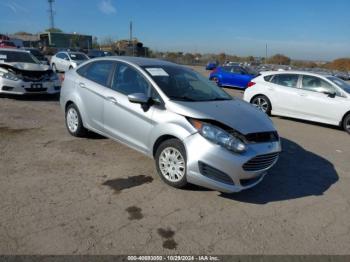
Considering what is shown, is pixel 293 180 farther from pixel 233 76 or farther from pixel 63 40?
pixel 63 40

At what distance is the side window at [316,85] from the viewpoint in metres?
9.49

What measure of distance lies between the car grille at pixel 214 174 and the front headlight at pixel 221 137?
0.31 meters

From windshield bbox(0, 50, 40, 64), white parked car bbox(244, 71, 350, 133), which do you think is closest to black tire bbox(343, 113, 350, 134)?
white parked car bbox(244, 71, 350, 133)

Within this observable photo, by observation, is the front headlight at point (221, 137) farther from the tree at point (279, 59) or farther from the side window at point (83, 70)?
the tree at point (279, 59)

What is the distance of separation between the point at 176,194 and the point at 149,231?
0.94 metres

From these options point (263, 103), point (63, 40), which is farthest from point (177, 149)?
point (63, 40)

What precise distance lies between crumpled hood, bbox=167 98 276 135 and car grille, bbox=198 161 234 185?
595mm

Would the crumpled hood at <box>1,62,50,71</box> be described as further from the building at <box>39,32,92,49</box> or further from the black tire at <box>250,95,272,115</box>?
the building at <box>39,32,92,49</box>

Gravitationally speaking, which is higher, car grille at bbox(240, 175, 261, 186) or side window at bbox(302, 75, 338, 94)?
side window at bbox(302, 75, 338, 94)

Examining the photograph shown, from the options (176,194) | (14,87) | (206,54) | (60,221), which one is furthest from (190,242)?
(206,54)

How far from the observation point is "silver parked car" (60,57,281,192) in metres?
4.13

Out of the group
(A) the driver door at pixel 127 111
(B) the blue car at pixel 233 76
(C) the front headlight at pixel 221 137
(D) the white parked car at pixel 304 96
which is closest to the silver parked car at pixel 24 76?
(A) the driver door at pixel 127 111

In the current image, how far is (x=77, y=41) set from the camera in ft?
257

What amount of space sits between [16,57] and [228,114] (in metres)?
9.27
